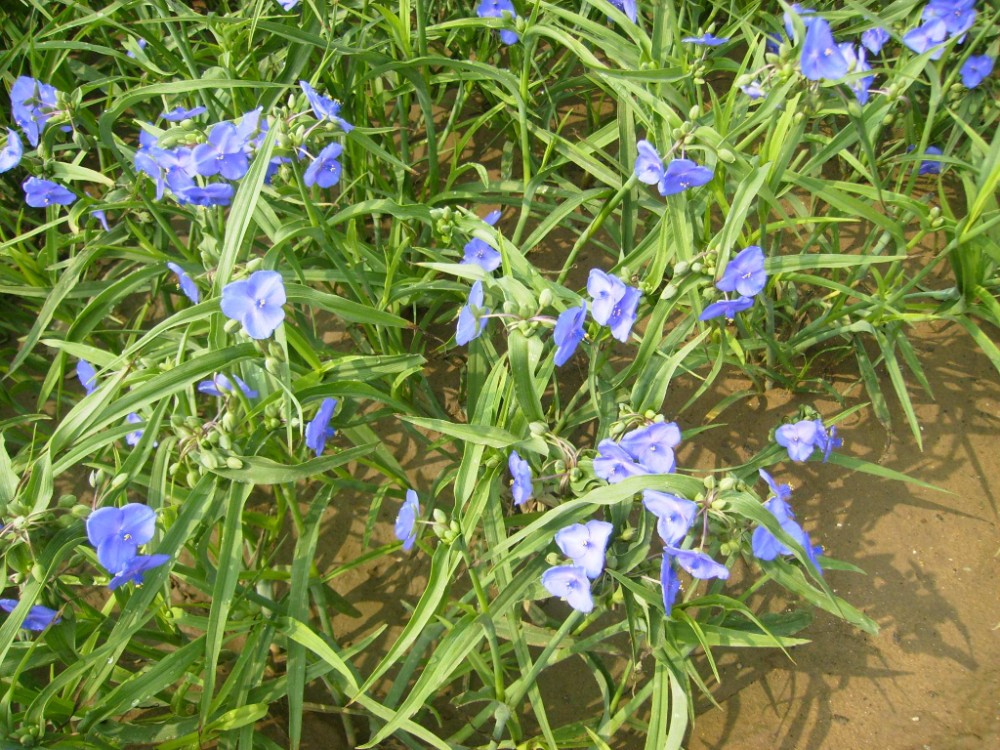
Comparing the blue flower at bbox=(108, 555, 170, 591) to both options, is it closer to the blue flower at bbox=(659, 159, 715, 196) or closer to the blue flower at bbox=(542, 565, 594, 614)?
the blue flower at bbox=(542, 565, 594, 614)

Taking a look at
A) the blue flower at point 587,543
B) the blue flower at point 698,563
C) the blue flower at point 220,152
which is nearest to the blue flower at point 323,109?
the blue flower at point 220,152

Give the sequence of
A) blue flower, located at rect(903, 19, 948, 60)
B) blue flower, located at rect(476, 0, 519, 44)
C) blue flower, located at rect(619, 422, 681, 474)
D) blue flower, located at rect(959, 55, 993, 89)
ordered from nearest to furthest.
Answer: blue flower, located at rect(619, 422, 681, 474), blue flower, located at rect(903, 19, 948, 60), blue flower, located at rect(959, 55, 993, 89), blue flower, located at rect(476, 0, 519, 44)

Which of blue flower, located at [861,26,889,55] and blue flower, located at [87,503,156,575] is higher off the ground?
blue flower, located at [861,26,889,55]

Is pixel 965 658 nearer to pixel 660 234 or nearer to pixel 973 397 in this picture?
pixel 973 397

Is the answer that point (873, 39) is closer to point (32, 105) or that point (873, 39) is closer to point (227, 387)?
point (227, 387)

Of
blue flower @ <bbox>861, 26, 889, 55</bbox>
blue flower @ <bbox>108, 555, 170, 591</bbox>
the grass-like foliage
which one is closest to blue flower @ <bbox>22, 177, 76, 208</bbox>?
the grass-like foliage

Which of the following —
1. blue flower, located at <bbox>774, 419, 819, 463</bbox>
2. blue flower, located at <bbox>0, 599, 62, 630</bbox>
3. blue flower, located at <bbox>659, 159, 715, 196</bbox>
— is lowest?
blue flower, located at <bbox>0, 599, 62, 630</bbox>
